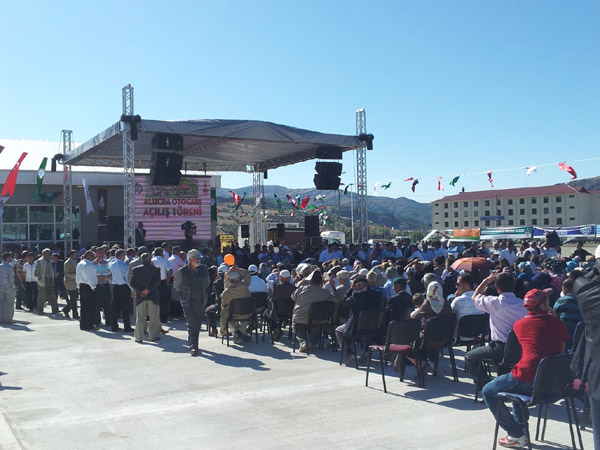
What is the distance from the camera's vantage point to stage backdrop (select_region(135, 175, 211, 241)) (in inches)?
764

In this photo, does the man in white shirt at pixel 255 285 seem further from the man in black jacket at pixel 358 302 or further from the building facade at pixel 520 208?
the building facade at pixel 520 208

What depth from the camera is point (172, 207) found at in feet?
65.5

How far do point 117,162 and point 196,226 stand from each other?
448cm

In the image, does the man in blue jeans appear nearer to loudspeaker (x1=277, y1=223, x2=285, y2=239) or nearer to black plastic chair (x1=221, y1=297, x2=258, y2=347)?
black plastic chair (x1=221, y1=297, x2=258, y2=347)

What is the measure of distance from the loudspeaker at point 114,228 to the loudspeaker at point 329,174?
23.7ft

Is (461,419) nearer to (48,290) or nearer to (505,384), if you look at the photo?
(505,384)

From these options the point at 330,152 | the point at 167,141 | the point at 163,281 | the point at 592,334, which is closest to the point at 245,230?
the point at 330,152

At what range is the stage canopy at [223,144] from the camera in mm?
14740

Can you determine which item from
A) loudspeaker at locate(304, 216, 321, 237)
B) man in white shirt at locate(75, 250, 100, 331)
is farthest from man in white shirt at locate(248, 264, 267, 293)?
loudspeaker at locate(304, 216, 321, 237)

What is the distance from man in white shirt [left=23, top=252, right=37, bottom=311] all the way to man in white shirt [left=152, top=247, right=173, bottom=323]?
380 cm

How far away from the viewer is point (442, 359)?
8.08 metres

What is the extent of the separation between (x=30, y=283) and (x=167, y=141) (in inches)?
192

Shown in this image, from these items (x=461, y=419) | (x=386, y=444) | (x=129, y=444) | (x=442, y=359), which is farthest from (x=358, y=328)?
(x=129, y=444)

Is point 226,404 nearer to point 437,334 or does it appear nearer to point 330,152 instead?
point 437,334
